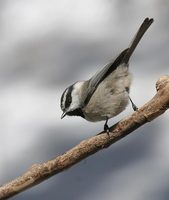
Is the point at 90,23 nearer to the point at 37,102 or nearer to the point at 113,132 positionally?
the point at 37,102

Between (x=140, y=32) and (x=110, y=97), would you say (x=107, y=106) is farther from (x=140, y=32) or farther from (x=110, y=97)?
(x=140, y=32)

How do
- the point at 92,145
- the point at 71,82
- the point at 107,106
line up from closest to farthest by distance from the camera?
the point at 92,145 < the point at 107,106 < the point at 71,82

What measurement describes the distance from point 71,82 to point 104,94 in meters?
1.56

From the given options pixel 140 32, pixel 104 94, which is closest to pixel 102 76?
pixel 104 94

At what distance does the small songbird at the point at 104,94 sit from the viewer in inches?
99.9

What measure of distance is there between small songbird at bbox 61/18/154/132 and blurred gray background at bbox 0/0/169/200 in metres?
0.69

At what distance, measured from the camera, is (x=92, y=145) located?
2016 mm

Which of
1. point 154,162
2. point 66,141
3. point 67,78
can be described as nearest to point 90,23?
point 67,78

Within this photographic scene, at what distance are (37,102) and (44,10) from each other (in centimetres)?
116

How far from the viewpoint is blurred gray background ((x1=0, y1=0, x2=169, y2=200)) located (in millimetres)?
3340

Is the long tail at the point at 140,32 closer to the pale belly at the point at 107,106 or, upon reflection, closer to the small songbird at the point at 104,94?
the small songbird at the point at 104,94

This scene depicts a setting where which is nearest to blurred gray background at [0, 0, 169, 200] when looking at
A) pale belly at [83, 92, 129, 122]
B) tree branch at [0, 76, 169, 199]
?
pale belly at [83, 92, 129, 122]

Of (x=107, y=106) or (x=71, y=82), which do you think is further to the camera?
(x=71, y=82)

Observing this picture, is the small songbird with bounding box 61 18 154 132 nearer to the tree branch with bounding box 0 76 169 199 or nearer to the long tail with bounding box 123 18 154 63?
the long tail with bounding box 123 18 154 63
